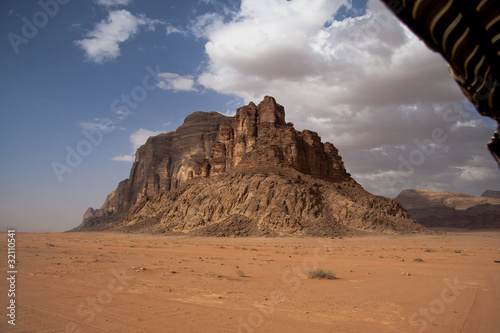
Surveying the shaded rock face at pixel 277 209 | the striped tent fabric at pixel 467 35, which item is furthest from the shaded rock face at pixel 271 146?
the striped tent fabric at pixel 467 35

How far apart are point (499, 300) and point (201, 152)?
15935 cm

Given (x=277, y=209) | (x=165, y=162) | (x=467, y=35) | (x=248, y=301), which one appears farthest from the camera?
(x=165, y=162)

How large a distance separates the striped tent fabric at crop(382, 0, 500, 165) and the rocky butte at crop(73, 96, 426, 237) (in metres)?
50.1

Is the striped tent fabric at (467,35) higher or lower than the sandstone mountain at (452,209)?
higher

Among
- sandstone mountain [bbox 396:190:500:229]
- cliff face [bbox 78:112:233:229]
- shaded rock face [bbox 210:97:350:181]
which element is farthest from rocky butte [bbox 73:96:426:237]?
sandstone mountain [bbox 396:190:500:229]

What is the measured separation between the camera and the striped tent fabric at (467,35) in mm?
1805

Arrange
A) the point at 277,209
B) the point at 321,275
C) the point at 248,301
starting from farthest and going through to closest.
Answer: the point at 277,209
the point at 321,275
the point at 248,301

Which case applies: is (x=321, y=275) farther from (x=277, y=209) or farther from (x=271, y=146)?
(x=271, y=146)

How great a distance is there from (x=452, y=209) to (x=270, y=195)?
122m

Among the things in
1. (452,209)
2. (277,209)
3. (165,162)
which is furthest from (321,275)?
(165,162)

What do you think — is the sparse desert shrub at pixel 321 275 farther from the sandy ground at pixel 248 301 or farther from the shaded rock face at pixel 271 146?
the shaded rock face at pixel 271 146

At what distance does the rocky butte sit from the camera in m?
55.2

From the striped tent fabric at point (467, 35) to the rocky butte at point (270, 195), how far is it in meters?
50.1

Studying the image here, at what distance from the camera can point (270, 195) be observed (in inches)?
2323
